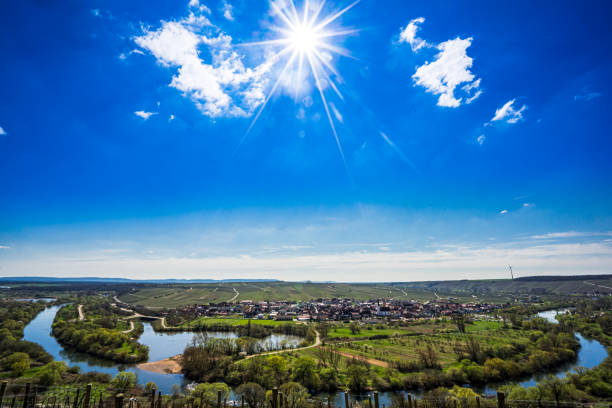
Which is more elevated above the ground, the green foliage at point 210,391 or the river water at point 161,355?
the green foliage at point 210,391

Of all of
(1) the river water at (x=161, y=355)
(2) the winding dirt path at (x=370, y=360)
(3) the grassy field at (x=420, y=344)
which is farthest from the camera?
(3) the grassy field at (x=420, y=344)

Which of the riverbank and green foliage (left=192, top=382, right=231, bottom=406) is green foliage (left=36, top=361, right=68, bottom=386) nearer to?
the riverbank

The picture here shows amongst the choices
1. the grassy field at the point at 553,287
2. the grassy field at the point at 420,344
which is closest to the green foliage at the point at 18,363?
the grassy field at the point at 420,344

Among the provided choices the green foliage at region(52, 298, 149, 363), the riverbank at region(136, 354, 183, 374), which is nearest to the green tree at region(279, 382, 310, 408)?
the riverbank at region(136, 354, 183, 374)

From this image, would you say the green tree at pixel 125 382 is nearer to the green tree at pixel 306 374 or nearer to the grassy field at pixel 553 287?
the green tree at pixel 306 374

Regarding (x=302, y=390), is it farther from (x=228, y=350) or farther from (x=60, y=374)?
(x=60, y=374)

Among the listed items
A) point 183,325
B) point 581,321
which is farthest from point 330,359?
point 581,321

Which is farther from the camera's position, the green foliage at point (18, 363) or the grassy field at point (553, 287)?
the grassy field at point (553, 287)

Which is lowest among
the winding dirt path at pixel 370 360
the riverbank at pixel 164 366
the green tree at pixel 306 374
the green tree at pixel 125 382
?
the riverbank at pixel 164 366

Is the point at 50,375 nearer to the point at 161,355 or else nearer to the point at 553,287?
the point at 161,355

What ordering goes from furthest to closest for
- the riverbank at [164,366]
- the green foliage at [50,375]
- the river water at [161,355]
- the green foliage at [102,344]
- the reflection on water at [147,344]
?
the green foliage at [102,344] < the riverbank at [164,366] < the reflection on water at [147,344] < the river water at [161,355] < the green foliage at [50,375]

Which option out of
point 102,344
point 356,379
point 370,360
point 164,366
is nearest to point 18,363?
point 102,344
